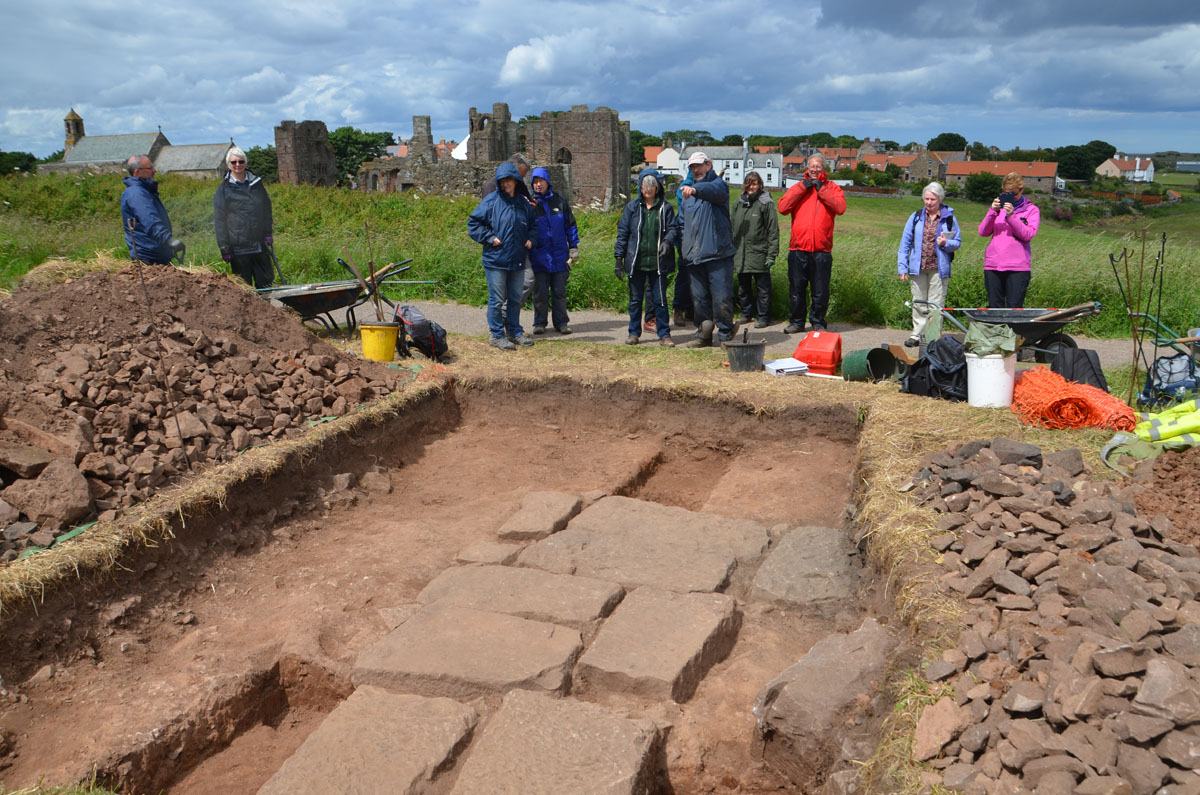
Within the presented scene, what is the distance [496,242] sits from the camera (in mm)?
7918

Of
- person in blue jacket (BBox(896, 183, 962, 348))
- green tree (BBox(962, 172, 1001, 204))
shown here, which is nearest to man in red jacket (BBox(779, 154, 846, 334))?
person in blue jacket (BBox(896, 183, 962, 348))

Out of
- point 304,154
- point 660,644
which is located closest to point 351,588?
point 660,644

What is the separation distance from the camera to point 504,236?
791cm

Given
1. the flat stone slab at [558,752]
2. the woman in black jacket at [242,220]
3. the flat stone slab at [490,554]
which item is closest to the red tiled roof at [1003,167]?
the woman in black jacket at [242,220]

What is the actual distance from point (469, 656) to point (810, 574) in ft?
6.17

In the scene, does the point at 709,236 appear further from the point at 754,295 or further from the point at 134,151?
the point at 134,151

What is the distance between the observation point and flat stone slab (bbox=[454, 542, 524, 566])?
15.0 feet

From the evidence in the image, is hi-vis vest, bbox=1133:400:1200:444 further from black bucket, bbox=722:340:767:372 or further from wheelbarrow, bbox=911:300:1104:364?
black bucket, bbox=722:340:767:372

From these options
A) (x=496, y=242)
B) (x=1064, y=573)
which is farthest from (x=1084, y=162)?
(x=1064, y=573)

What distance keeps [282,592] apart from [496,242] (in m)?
4.36

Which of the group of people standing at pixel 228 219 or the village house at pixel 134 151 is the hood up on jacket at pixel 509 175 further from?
the village house at pixel 134 151

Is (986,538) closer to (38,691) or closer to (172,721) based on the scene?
(172,721)

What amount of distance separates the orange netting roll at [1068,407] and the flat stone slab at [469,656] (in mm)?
3611

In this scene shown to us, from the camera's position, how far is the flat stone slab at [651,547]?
4387 mm
